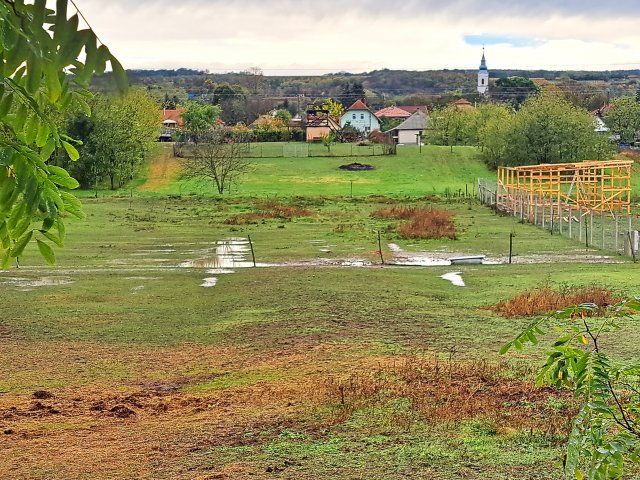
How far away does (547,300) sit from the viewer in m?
16.8

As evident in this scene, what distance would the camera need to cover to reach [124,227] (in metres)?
35.6

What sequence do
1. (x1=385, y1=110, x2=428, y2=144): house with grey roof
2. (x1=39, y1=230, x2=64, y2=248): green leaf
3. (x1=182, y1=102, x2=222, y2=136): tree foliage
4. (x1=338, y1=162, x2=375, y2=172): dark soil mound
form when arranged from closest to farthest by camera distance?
(x1=39, y1=230, x2=64, y2=248): green leaf < (x1=338, y1=162, x2=375, y2=172): dark soil mound < (x1=182, y1=102, x2=222, y2=136): tree foliage < (x1=385, y1=110, x2=428, y2=144): house with grey roof

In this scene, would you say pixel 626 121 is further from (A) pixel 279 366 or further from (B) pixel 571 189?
(A) pixel 279 366

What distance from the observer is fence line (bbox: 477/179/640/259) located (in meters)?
27.5

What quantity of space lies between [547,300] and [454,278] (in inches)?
198

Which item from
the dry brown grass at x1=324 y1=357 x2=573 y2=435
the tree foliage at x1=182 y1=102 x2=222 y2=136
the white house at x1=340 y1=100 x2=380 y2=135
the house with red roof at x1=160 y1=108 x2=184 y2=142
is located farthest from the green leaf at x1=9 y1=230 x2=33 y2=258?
the white house at x1=340 y1=100 x2=380 y2=135

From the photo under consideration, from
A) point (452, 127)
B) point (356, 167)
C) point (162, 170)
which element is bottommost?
point (356, 167)

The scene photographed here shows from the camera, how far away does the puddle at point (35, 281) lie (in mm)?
20516

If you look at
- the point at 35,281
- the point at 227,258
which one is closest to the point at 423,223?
the point at 227,258

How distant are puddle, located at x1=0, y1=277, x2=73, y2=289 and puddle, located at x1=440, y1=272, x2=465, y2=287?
934cm

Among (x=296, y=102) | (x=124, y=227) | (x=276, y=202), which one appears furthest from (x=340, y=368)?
(x=296, y=102)

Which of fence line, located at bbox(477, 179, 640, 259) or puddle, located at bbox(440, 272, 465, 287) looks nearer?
puddle, located at bbox(440, 272, 465, 287)

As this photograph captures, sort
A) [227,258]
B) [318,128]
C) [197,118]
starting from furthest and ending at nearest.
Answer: [318,128] < [197,118] < [227,258]

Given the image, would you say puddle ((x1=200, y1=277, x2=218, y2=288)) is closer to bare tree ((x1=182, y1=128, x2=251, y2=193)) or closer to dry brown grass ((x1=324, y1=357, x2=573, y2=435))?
dry brown grass ((x1=324, y1=357, x2=573, y2=435))
